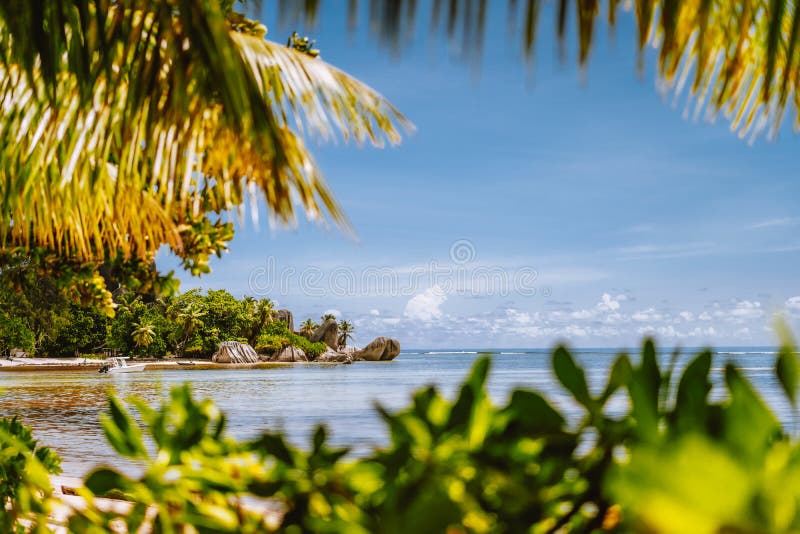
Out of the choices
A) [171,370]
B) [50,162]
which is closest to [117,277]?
[50,162]

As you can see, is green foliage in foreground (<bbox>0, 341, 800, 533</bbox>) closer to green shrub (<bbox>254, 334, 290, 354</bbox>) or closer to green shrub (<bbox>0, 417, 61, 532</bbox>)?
green shrub (<bbox>0, 417, 61, 532</bbox>)

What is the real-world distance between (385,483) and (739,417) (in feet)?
1.36

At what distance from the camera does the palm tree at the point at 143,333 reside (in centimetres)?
6141

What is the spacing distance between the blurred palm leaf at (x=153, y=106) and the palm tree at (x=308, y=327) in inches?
3161

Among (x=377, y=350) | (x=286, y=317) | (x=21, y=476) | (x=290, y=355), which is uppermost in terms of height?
(x=21, y=476)

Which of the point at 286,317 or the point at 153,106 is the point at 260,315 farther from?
the point at 153,106

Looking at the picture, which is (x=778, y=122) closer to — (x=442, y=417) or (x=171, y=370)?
(x=442, y=417)

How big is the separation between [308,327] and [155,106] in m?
82.9

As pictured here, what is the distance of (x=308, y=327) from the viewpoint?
8456cm

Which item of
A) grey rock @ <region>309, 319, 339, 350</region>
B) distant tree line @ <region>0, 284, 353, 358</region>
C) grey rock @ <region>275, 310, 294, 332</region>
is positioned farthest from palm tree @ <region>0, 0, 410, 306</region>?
grey rock @ <region>309, 319, 339, 350</region>

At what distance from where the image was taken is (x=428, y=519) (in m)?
0.55

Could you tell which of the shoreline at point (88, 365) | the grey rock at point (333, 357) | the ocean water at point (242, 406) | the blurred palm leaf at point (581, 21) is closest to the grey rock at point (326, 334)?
the grey rock at point (333, 357)

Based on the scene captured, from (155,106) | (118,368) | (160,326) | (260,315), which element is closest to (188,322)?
(160,326)

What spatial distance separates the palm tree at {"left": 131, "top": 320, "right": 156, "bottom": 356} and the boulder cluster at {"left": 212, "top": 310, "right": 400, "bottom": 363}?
604 cm
